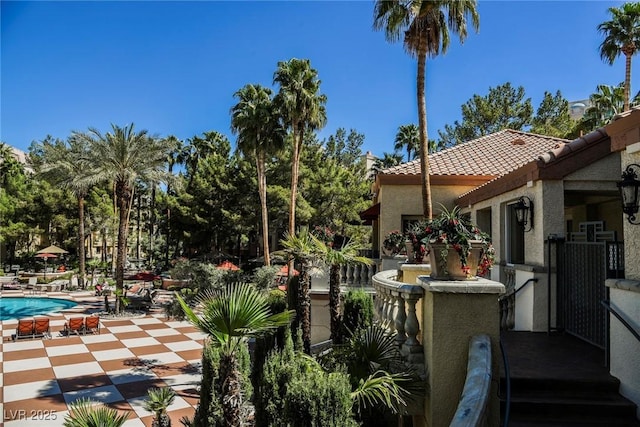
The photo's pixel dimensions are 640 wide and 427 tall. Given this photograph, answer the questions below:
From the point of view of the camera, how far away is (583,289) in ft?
22.5

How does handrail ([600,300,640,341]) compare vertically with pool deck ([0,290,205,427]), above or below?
above

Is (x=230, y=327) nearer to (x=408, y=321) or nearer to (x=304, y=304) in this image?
(x=408, y=321)

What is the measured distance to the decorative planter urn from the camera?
166 inches

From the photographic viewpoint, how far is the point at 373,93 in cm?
1938

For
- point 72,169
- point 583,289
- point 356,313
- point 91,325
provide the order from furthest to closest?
point 72,169, point 91,325, point 356,313, point 583,289

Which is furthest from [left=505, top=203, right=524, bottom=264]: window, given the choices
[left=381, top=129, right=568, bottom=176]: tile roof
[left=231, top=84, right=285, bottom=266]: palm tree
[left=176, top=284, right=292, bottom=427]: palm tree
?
[left=231, top=84, right=285, bottom=266]: palm tree

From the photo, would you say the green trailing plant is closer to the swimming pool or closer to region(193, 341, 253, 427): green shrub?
region(193, 341, 253, 427): green shrub

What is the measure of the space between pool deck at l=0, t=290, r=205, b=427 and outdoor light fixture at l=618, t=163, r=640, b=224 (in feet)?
28.5

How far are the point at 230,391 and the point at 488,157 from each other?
48.8ft

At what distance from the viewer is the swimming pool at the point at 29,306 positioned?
20.3m

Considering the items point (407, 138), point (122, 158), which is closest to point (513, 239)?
point (122, 158)

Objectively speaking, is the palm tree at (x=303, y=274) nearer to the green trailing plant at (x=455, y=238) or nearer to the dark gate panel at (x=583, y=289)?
the green trailing plant at (x=455, y=238)

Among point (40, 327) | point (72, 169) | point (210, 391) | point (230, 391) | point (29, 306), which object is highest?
point (72, 169)

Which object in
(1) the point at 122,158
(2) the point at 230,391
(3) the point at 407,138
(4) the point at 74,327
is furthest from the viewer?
(3) the point at 407,138
